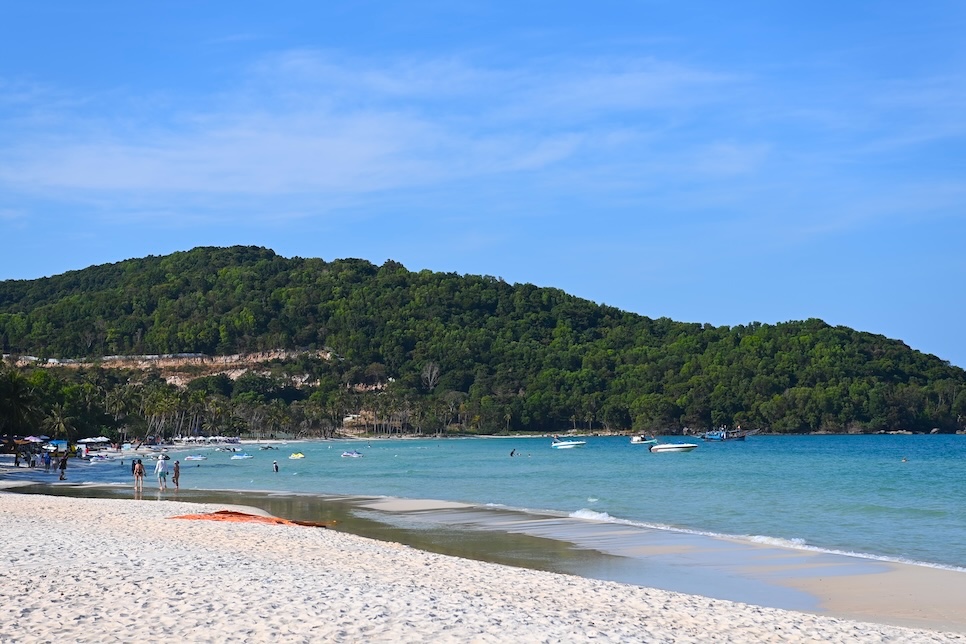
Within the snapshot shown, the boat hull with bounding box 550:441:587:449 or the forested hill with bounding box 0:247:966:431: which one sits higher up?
the forested hill with bounding box 0:247:966:431

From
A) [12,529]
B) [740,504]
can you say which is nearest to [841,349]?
[740,504]

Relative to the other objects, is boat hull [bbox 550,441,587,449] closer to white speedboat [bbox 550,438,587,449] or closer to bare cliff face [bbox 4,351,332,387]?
white speedboat [bbox 550,438,587,449]

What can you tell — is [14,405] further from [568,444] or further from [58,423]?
[568,444]

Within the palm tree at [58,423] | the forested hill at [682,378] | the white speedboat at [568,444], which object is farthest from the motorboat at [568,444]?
the palm tree at [58,423]

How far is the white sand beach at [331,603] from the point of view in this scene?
29.8 feet

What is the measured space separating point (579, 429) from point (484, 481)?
5454 inches

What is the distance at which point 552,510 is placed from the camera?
30.9 metres

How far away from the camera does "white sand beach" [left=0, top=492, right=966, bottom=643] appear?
358 inches

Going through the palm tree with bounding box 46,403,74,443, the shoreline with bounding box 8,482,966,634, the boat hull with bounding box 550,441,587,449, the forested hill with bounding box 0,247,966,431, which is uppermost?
the forested hill with bounding box 0,247,966,431

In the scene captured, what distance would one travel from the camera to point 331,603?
10.4 metres

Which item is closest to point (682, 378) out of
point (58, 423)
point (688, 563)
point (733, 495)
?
point (58, 423)

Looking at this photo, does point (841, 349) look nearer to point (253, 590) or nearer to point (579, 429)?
point (579, 429)

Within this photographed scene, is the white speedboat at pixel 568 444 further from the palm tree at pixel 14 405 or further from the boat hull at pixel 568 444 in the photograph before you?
the palm tree at pixel 14 405

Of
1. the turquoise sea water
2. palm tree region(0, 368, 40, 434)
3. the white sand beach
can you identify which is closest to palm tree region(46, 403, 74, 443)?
the turquoise sea water
